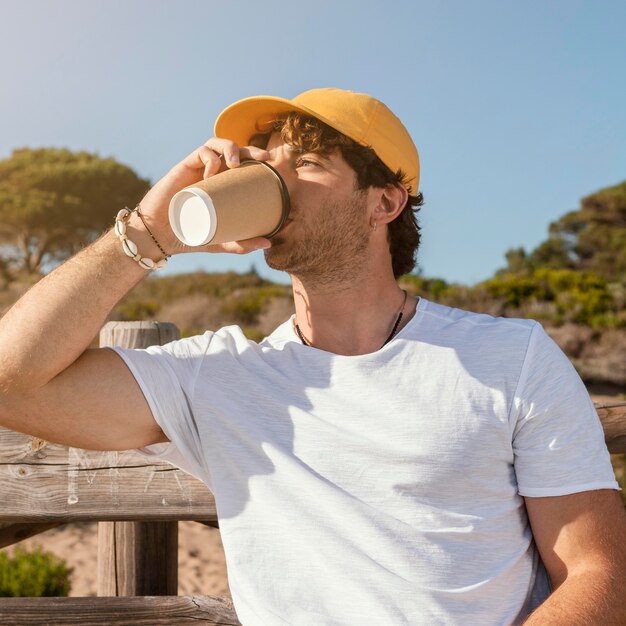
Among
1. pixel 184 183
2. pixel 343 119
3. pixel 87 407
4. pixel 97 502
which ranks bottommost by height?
pixel 97 502

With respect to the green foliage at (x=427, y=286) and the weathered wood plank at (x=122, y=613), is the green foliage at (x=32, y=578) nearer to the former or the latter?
the weathered wood plank at (x=122, y=613)

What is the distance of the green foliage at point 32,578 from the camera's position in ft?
13.8

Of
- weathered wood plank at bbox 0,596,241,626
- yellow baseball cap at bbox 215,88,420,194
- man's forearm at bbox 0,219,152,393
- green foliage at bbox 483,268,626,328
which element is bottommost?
weathered wood plank at bbox 0,596,241,626

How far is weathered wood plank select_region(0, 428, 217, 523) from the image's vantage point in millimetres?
1924

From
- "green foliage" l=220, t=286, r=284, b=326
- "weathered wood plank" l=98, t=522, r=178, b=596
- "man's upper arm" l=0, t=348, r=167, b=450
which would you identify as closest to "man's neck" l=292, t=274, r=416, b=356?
"man's upper arm" l=0, t=348, r=167, b=450

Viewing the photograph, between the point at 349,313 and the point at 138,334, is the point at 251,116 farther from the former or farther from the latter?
the point at 138,334

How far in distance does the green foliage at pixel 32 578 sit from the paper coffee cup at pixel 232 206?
3.38 m

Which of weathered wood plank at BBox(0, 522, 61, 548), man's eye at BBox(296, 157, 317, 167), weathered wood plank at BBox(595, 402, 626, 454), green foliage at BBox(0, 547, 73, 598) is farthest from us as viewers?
green foliage at BBox(0, 547, 73, 598)

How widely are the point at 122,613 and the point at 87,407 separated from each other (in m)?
0.60

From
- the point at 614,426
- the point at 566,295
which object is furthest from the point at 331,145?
the point at 566,295

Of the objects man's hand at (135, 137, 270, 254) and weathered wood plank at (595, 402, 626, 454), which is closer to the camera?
man's hand at (135, 137, 270, 254)

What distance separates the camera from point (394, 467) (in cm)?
158

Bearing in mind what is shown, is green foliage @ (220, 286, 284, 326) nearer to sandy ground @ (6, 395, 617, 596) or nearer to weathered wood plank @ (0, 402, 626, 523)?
sandy ground @ (6, 395, 617, 596)

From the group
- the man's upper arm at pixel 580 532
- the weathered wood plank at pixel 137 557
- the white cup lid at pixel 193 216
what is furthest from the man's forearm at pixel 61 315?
the man's upper arm at pixel 580 532
